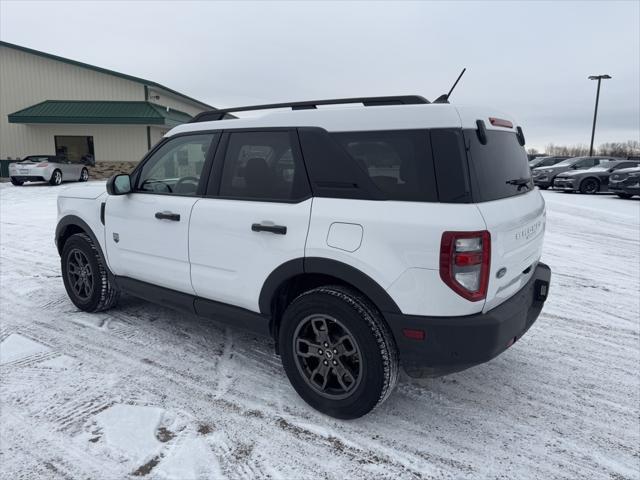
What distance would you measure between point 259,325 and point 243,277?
366mm

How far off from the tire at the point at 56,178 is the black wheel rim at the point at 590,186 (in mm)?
23339

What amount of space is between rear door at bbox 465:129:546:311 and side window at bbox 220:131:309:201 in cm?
108

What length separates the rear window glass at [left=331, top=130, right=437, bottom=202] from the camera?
252cm

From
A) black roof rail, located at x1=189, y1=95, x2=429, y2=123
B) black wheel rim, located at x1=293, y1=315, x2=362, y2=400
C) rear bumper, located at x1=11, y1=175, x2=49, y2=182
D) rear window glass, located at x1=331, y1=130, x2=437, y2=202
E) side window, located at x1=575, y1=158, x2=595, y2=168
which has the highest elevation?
black roof rail, located at x1=189, y1=95, x2=429, y2=123

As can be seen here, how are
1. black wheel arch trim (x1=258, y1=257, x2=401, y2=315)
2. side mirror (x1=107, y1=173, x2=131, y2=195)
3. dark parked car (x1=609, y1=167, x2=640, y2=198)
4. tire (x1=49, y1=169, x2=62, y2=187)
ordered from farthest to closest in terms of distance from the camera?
tire (x1=49, y1=169, x2=62, y2=187)
dark parked car (x1=609, y1=167, x2=640, y2=198)
side mirror (x1=107, y1=173, x2=131, y2=195)
black wheel arch trim (x1=258, y1=257, x2=401, y2=315)

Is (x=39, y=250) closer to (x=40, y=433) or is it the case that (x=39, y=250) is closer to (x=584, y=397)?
(x=40, y=433)

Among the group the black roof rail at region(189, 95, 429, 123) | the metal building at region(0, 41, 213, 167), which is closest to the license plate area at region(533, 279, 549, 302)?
the black roof rail at region(189, 95, 429, 123)

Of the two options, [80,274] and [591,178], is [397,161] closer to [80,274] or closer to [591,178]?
[80,274]

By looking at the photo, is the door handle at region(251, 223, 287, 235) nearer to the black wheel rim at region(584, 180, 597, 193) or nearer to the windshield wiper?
the windshield wiper

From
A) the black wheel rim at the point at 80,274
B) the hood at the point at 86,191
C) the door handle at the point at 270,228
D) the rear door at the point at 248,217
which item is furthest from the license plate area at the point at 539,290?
the black wheel rim at the point at 80,274

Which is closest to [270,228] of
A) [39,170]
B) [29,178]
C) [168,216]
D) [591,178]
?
[168,216]

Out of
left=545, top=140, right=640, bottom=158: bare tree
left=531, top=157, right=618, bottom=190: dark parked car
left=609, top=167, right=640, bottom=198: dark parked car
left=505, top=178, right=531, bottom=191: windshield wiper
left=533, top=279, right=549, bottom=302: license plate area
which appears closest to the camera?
left=505, top=178, right=531, bottom=191: windshield wiper

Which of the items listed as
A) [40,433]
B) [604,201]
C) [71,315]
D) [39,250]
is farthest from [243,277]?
[604,201]

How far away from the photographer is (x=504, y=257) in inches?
102
